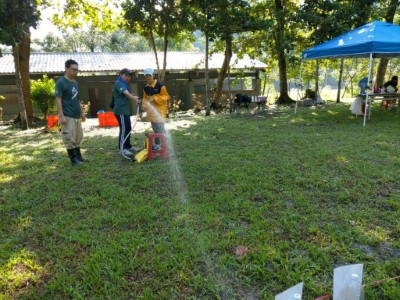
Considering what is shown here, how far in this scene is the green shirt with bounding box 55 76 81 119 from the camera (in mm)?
4652

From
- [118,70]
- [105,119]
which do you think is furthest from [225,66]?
[105,119]

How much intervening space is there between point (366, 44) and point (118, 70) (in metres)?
11.7

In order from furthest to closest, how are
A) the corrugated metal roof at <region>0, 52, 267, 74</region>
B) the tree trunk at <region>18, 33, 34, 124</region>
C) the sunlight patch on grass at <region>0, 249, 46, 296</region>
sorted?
the corrugated metal roof at <region>0, 52, 267, 74</region>, the tree trunk at <region>18, 33, 34, 124</region>, the sunlight patch on grass at <region>0, 249, 46, 296</region>

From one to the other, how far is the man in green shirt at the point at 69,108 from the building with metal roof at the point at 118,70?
11332 mm

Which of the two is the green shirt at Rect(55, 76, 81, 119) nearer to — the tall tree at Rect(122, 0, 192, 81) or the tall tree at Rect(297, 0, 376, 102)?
the tall tree at Rect(122, 0, 192, 81)

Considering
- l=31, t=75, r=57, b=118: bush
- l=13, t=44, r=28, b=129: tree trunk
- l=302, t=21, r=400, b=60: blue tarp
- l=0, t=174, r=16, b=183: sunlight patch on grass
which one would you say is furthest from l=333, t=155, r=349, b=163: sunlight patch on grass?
l=31, t=75, r=57, b=118: bush

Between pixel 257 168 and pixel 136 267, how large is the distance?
8.72 feet

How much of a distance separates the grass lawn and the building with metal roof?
11340 millimetres

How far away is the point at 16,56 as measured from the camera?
30.6 feet

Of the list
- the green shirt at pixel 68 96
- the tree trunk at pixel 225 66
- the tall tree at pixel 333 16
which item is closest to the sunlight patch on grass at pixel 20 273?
the green shirt at pixel 68 96

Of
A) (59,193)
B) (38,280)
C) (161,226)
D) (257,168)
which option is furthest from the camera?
(257,168)

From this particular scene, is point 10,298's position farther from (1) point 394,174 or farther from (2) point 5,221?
(1) point 394,174

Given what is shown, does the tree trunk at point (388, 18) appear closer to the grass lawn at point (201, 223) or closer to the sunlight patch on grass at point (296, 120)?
the sunlight patch on grass at point (296, 120)

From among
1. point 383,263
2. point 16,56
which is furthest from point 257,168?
point 16,56
